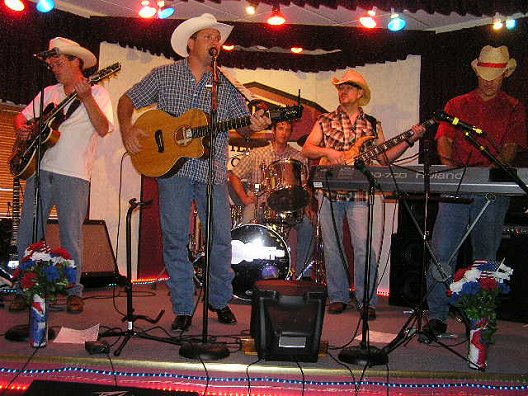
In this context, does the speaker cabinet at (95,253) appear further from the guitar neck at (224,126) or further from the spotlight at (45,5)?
the guitar neck at (224,126)

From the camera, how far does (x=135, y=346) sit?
3.40m

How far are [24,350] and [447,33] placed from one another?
586 cm

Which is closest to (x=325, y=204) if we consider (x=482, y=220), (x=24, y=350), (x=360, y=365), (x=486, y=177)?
(x=482, y=220)

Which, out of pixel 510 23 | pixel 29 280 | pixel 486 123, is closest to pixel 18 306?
pixel 29 280

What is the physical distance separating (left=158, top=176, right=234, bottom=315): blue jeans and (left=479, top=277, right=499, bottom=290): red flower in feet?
Result: 5.56

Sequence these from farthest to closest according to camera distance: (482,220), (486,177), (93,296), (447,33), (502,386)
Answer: (447,33), (93,296), (482,220), (486,177), (502,386)

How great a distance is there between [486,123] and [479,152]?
0.71ft

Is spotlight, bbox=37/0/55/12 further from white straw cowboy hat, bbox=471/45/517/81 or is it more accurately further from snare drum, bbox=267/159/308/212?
white straw cowboy hat, bbox=471/45/517/81

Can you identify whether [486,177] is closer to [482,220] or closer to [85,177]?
[482,220]

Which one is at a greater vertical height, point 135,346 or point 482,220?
point 482,220

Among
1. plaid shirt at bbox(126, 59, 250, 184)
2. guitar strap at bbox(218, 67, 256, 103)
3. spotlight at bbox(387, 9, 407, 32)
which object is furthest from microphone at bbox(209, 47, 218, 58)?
spotlight at bbox(387, 9, 407, 32)

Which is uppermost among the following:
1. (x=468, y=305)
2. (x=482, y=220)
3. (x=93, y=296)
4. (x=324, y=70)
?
(x=324, y=70)

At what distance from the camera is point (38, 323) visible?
3.34 m

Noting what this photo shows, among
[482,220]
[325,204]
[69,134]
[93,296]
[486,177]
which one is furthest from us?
[93,296]
